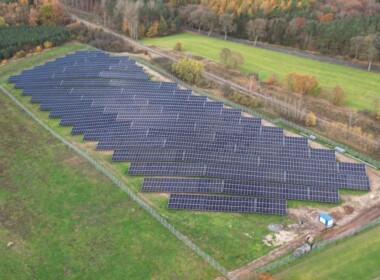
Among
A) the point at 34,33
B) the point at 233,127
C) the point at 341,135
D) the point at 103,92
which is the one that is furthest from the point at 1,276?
the point at 34,33

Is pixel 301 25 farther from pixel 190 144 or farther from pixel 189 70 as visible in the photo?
pixel 190 144

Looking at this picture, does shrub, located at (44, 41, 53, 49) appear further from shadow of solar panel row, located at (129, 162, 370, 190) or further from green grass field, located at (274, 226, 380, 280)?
green grass field, located at (274, 226, 380, 280)

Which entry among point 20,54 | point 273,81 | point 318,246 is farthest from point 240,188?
point 20,54

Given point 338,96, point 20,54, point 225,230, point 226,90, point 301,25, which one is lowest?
point 225,230

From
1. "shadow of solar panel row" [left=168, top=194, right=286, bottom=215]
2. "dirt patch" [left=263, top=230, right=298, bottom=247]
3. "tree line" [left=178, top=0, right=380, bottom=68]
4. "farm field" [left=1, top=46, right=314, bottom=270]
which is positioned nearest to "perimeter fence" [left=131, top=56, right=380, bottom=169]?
"shadow of solar panel row" [left=168, top=194, right=286, bottom=215]

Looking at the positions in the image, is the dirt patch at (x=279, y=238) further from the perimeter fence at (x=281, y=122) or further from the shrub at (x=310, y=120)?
the shrub at (x=310, y=120)

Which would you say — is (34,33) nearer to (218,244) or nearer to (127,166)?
(127,166)
